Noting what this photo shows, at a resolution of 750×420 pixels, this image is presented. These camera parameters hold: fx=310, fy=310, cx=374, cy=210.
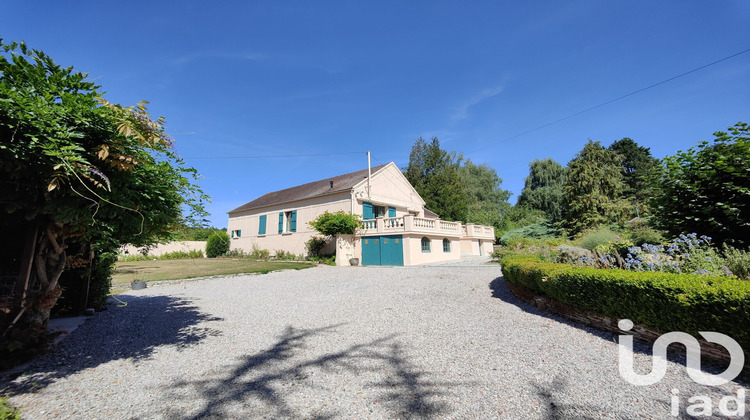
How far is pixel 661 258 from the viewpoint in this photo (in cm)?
606

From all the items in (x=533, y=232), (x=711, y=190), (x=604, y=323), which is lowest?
(x=604, y=323)

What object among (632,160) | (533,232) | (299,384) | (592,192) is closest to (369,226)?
(299,384)

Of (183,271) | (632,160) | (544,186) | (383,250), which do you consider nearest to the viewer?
(183,271)

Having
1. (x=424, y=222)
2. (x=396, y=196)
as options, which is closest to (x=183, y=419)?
(x=424, y=222)

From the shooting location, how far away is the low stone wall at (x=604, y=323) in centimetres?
340

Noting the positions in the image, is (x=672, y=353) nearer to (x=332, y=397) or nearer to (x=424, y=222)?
(x=332, y=397)

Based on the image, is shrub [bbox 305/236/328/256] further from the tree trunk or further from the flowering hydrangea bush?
the flowering hydrangea bush

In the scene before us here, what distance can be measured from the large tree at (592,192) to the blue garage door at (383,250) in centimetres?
1588

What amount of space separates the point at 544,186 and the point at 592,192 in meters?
12.7

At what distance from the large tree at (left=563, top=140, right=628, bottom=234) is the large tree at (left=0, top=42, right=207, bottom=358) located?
26756 mm

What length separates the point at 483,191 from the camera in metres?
37.8

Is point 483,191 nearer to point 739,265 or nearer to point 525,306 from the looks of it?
point 525,306

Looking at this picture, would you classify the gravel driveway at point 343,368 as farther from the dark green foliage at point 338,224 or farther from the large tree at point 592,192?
the large tree at point 592,192

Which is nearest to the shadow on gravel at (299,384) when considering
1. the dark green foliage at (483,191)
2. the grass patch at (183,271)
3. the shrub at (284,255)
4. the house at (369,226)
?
the grass patch at (183,271)
